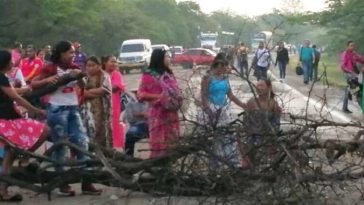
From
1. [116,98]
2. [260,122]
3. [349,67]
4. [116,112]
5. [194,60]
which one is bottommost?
[349,67]

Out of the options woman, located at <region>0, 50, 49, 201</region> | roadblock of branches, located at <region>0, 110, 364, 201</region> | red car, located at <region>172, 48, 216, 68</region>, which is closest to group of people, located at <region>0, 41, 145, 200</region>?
woman, located at <region>0, 50, 49, 201</region>

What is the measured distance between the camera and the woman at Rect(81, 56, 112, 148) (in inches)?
379

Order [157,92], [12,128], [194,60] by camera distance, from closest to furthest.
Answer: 1. [12,128]
2. [157,92]
3. [194,60]

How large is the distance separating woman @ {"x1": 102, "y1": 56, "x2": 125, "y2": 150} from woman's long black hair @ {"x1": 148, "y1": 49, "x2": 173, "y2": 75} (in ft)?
6.40

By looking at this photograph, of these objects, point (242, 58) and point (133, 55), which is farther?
point (133, 55)

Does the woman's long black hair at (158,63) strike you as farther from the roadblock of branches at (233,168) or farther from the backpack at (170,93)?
the roadblock of branches at (233,168)

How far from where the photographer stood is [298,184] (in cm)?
652

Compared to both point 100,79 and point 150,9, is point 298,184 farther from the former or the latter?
point 150,9

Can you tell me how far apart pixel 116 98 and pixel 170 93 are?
280 centimetres

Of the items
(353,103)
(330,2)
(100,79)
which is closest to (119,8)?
(330,2)

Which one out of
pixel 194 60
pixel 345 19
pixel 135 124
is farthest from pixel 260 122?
pixel 345 19

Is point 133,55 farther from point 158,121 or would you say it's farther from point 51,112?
point 51,112

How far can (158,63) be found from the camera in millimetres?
8922

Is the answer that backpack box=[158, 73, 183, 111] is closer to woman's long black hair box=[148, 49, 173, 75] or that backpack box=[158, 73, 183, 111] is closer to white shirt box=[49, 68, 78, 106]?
woman's long black hair box=[148, 49, 173, 75]
